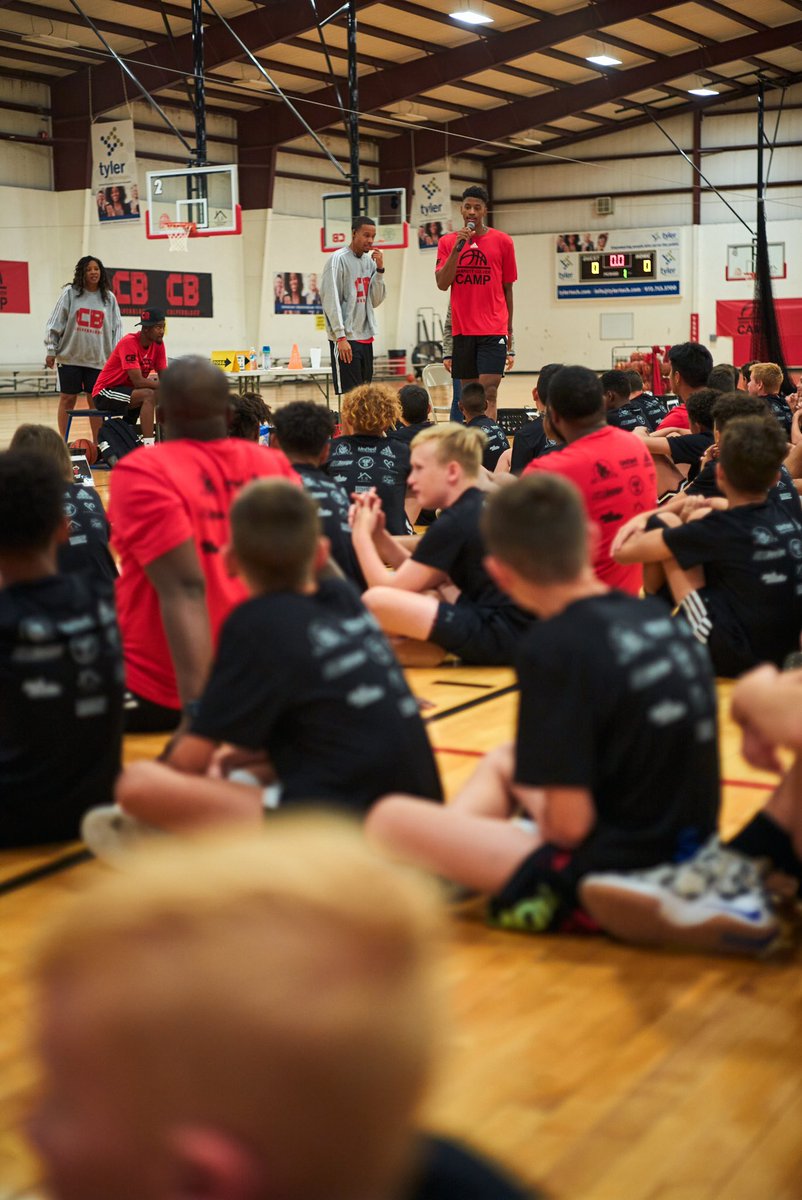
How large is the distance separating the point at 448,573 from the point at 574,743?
Answer: 8.70ft

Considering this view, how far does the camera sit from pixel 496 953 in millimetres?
2652

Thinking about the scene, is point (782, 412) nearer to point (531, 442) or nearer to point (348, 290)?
point (531, 442)

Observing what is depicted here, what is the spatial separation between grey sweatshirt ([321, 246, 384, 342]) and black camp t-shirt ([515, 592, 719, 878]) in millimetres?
9439

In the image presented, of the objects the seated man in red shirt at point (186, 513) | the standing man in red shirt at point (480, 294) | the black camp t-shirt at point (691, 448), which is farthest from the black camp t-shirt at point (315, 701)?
the standing man in red shirt at point (480, 294)

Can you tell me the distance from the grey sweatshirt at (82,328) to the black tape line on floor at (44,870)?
893 cm

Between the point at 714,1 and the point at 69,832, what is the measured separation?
21.4 meters

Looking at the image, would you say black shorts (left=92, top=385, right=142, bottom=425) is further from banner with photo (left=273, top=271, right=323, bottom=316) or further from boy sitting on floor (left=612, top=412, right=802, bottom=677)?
banner with photo (left=273, top=271, right=323, bottom=316)

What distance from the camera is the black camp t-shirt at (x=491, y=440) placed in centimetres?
883

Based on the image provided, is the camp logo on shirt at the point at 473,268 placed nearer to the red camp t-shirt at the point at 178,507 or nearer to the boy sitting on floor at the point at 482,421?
the boy sitting on floor at the point at 482,421

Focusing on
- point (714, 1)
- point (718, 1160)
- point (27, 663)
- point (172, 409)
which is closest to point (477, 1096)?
point (718, 1160)

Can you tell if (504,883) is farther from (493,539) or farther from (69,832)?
(69,832)

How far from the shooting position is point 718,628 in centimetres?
466

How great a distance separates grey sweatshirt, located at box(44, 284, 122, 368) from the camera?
37.9ft

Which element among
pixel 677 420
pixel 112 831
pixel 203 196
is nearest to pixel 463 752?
pixel 112 831
